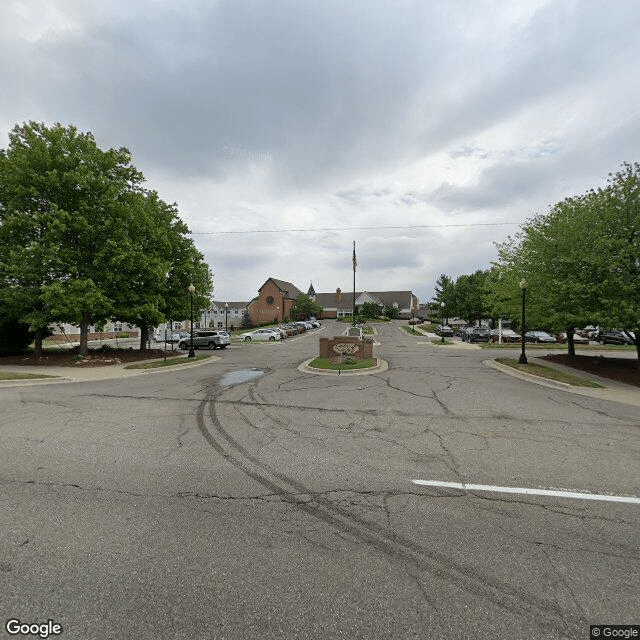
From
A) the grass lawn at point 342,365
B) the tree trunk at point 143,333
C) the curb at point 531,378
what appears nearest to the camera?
the curb at point 531,378

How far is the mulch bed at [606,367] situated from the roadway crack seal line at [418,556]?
13581mm

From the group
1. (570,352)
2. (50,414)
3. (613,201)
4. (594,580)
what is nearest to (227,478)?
(594,580)

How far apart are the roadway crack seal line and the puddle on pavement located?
6.97 meters

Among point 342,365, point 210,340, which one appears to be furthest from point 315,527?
point 210,340

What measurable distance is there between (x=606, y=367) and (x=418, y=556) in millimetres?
17509

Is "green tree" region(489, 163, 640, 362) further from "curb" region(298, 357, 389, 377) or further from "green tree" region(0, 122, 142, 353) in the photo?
"green tree" region(0, 122, 142, 353)

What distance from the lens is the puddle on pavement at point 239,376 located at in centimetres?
1198

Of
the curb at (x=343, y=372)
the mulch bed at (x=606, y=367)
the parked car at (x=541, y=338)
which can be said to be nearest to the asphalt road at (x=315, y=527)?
the curb at (x=343, y=372)

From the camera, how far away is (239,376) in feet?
43.8

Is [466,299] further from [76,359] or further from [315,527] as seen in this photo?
[315,527]

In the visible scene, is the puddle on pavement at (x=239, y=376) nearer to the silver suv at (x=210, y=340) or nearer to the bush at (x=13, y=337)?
the silver suv at (x=210, y=340)

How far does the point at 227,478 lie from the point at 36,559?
206cm

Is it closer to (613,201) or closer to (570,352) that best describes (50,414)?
(613,201)

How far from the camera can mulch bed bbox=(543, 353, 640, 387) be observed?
12812 millimetres
